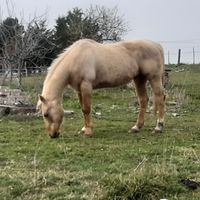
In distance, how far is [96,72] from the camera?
20.8 ft

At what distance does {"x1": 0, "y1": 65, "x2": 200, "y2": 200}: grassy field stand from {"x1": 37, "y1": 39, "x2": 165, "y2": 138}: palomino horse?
1.83 feet

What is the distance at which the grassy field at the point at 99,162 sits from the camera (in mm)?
2773

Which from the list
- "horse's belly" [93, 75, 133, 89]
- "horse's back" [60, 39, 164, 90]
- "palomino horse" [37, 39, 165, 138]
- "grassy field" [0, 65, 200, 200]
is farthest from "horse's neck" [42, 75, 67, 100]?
"grassy field" [0, 65, 200, 200]

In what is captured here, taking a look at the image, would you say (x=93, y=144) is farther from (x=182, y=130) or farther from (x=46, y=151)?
(x=182, y=130)

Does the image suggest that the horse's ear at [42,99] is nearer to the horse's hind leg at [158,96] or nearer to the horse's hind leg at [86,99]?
the horse's hind leg at [86,99]

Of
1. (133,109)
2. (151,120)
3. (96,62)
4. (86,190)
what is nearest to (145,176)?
(86,190)

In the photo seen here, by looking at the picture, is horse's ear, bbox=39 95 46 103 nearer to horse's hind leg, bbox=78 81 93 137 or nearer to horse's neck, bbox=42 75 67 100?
horse's neck, bbox=42 75 67 100

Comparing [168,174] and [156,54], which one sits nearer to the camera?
[168,174]

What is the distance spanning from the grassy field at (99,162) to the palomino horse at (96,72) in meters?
0.56

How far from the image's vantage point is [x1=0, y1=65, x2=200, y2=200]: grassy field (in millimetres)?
2773

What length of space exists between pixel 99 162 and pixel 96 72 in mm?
2783

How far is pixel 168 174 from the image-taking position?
3.12 m

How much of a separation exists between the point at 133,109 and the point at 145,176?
7777 mm

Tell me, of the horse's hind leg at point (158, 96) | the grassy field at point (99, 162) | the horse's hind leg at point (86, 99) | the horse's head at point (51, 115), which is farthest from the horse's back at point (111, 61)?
the grassy field at point (99, 162)
